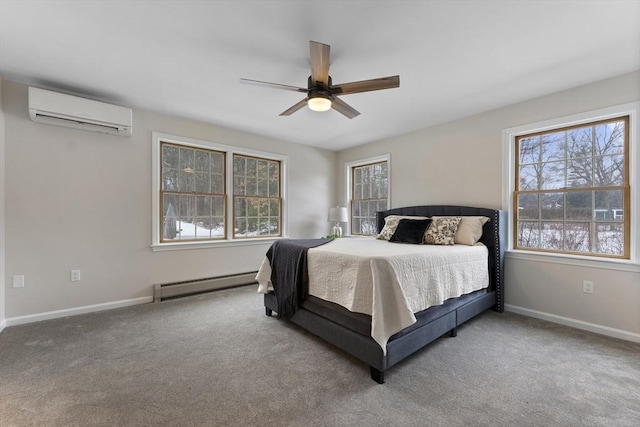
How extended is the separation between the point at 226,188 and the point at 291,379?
308cm

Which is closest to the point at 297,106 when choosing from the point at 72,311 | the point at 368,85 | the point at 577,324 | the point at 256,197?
the point at 368,85

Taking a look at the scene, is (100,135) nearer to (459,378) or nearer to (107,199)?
(107,199)

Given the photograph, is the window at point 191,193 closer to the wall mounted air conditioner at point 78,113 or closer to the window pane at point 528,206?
the wall mounted air conditioner at point 78,113

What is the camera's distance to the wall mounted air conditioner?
2658mm

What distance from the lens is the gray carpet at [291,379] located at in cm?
152

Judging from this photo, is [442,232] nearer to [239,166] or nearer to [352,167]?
[352,167]

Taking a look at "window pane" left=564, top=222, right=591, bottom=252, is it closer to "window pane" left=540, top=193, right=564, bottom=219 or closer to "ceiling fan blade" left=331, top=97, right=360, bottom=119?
"window pane" left=540, top=193, right=564, bottom=219

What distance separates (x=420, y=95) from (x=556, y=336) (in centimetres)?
279

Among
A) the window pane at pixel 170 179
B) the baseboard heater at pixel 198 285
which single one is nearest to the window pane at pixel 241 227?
the baseboard heater at pixel 198 285

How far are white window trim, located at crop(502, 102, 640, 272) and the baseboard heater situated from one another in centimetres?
369

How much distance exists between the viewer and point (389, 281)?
184cm

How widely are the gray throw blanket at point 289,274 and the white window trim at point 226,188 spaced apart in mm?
1547

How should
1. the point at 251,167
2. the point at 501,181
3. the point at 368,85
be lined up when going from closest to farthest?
the point at 368,85 → the point at 501,181 → the point at 251,167

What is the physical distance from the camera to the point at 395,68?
242 centimetres
